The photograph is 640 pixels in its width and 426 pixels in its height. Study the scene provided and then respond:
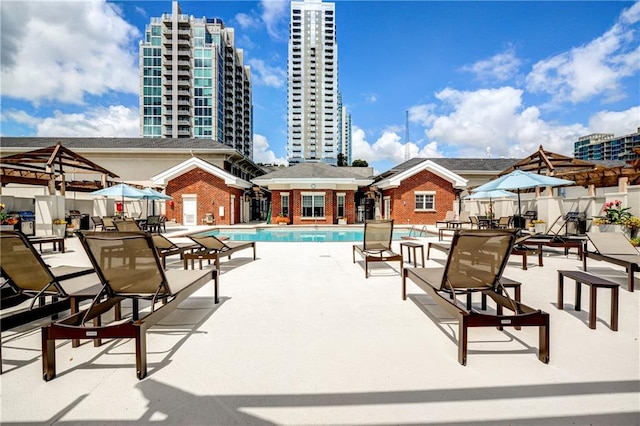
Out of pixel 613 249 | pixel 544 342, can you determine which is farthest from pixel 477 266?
pixel 613 249

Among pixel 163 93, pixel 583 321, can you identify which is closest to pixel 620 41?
pixel 583 321

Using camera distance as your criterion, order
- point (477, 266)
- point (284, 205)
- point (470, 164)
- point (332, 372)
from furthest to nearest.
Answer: point (470, 164)
point (284, 205)
point (477, 266)
point (332, 372)

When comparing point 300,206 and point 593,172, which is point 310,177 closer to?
point 300,206

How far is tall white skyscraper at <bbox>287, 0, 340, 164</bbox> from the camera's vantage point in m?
114

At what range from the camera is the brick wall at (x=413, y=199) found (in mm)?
22094

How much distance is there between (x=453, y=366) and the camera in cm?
246

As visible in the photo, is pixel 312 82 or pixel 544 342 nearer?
pixel 544 342

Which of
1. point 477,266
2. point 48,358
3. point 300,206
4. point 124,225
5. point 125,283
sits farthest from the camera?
point 300,206

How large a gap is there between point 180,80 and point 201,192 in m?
53.5

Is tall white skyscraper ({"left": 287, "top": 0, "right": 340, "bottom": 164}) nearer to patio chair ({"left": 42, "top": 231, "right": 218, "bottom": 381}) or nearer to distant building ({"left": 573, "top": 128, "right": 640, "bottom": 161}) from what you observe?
distant building ({"left": 573, "top": 128, "right": 640, "bottom": 161})

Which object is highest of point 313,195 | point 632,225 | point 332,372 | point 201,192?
point 201,192

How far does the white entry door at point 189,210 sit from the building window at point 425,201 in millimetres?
16892

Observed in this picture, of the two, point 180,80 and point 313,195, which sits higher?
point 180,80

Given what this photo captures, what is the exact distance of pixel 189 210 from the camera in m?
21.6
